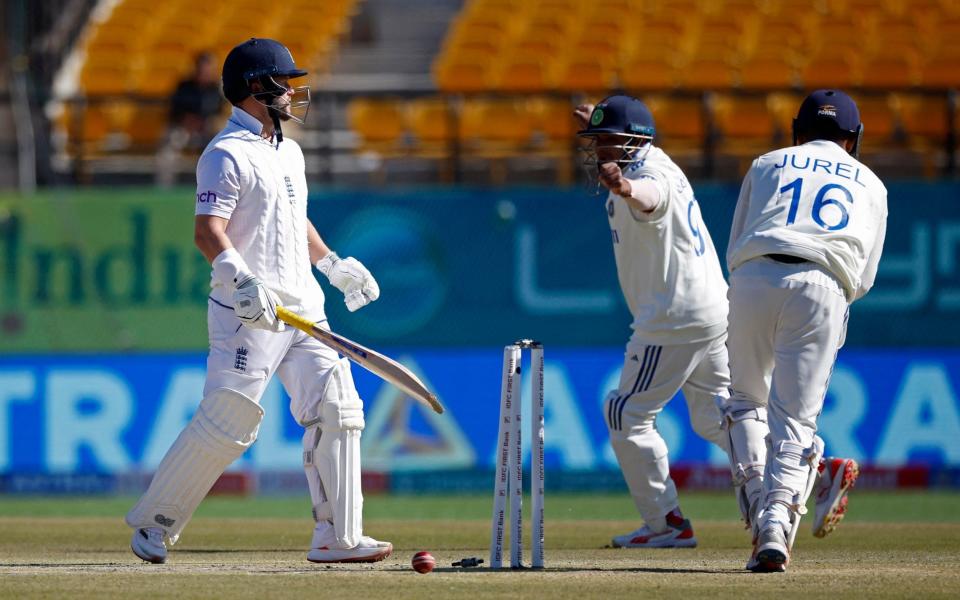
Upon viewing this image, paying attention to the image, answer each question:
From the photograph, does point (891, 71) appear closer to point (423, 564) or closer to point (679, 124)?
point (679, 124)

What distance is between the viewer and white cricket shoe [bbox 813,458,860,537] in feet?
21.4

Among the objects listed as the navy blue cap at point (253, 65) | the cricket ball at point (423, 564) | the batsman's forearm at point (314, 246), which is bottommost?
the cricket ball at point (423, 564)

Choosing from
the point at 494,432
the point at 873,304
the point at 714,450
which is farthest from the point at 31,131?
the point at 873,304

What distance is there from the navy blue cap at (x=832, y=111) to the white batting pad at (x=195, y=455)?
9.34 feet

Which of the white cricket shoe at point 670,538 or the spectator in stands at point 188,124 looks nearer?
the white cricket shoe at point 670,538

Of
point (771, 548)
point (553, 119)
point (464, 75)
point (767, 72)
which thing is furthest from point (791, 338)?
point (464, 75)

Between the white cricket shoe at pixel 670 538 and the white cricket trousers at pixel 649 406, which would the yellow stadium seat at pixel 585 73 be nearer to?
the white cricket trousers at pixel 649 406

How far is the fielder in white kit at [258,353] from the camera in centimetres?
680

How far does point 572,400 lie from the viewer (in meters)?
12.6

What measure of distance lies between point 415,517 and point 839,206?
4.84 meters

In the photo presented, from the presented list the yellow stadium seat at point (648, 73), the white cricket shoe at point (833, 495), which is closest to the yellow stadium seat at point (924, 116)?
the yellow stadium seat at point (648, 73)

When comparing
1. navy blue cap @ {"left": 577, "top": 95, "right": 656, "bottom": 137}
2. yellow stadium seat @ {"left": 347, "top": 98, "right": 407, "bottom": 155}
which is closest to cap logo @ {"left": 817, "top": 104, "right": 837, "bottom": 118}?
navy blue cap @ {"left": 577, "top": 95, "right": 656, "bottom": 137}

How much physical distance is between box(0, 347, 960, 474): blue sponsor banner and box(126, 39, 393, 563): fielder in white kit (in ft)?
18.0

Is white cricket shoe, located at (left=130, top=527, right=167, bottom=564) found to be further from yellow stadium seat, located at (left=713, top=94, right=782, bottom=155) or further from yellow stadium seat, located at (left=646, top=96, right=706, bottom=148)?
yellow stadium seat, located at (left=713, top=94, right=782, bottom=155)
